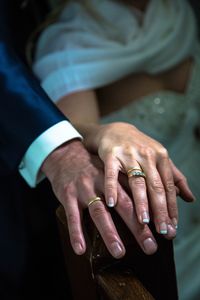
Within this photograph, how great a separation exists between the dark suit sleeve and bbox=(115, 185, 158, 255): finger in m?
0.25

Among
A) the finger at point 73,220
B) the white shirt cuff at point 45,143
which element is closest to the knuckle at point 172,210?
the finger at point 73,220

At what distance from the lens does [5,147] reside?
0.89 m

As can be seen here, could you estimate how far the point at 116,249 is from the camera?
0.61m

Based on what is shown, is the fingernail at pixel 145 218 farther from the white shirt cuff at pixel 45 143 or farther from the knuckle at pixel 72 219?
the white shirt cuff at pixel 45 143

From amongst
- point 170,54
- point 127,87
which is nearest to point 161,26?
point 170,54

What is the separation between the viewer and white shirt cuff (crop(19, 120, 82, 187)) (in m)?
0.82

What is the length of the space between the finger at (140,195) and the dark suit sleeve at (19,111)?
0.23m

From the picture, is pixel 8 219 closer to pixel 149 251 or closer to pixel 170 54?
pixel 149 251

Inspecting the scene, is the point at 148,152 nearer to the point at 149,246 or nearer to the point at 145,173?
the point at 145,173

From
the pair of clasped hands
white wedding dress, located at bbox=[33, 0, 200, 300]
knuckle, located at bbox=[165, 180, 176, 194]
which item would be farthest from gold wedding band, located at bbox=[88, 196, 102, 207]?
white wedding dress, located at bbox=[33, 0, 200, 300]

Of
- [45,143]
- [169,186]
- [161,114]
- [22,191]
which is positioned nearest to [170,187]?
[169,186]

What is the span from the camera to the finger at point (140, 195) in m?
0.63

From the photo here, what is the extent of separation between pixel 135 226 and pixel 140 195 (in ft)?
0.15

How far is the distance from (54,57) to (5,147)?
1.05ft
